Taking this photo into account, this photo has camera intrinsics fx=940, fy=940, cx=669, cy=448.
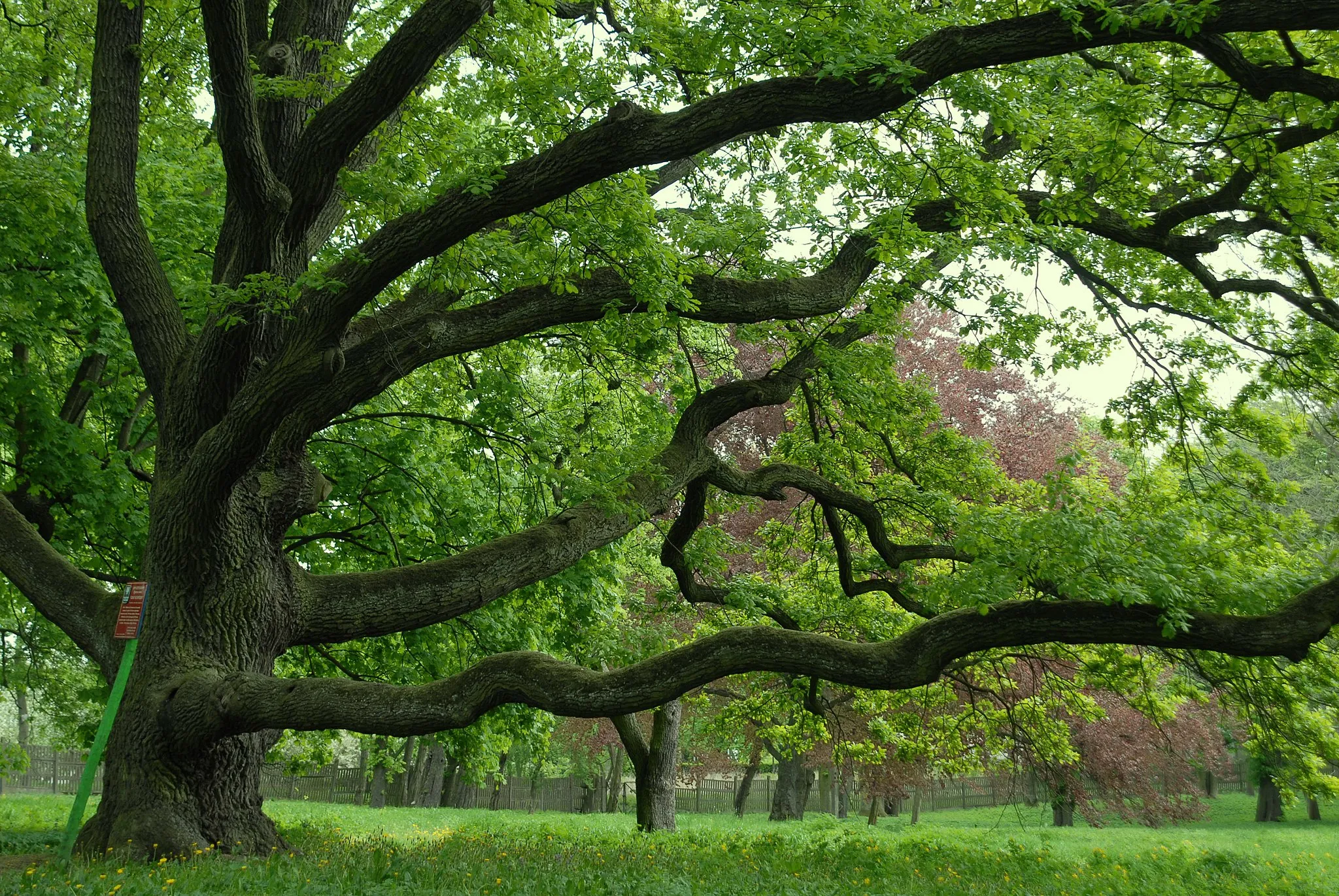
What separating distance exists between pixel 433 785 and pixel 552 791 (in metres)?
4.84

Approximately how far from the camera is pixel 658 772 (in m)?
14.9

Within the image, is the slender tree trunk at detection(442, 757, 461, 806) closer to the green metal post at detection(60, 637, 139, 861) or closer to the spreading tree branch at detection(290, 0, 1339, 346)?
the green metal post at detection(60, 637, 139, 861)

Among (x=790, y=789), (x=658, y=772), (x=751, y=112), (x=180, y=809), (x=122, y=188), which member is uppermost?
(x=122, y=188)

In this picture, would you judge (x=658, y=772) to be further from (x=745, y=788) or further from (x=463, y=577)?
(x=745, y=788)

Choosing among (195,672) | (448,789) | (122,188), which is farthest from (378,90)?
(448,789)

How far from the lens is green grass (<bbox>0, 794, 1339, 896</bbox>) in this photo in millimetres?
6203

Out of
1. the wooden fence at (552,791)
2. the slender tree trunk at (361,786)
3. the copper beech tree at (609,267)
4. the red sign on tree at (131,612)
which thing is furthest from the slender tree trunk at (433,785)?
the red sign on tree at (131,612)

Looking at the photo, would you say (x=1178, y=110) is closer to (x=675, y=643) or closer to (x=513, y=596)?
(x=513, y=596)

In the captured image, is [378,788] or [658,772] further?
[378,788]

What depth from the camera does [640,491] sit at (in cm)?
936

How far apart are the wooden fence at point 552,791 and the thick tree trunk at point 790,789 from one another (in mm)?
2622

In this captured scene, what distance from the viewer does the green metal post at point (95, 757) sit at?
692 centimetres

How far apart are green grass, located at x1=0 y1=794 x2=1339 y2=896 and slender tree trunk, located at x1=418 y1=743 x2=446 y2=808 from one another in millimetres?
14468

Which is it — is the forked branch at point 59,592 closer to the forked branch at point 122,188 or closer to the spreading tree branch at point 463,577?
the spreading tree branch at point 463,577
